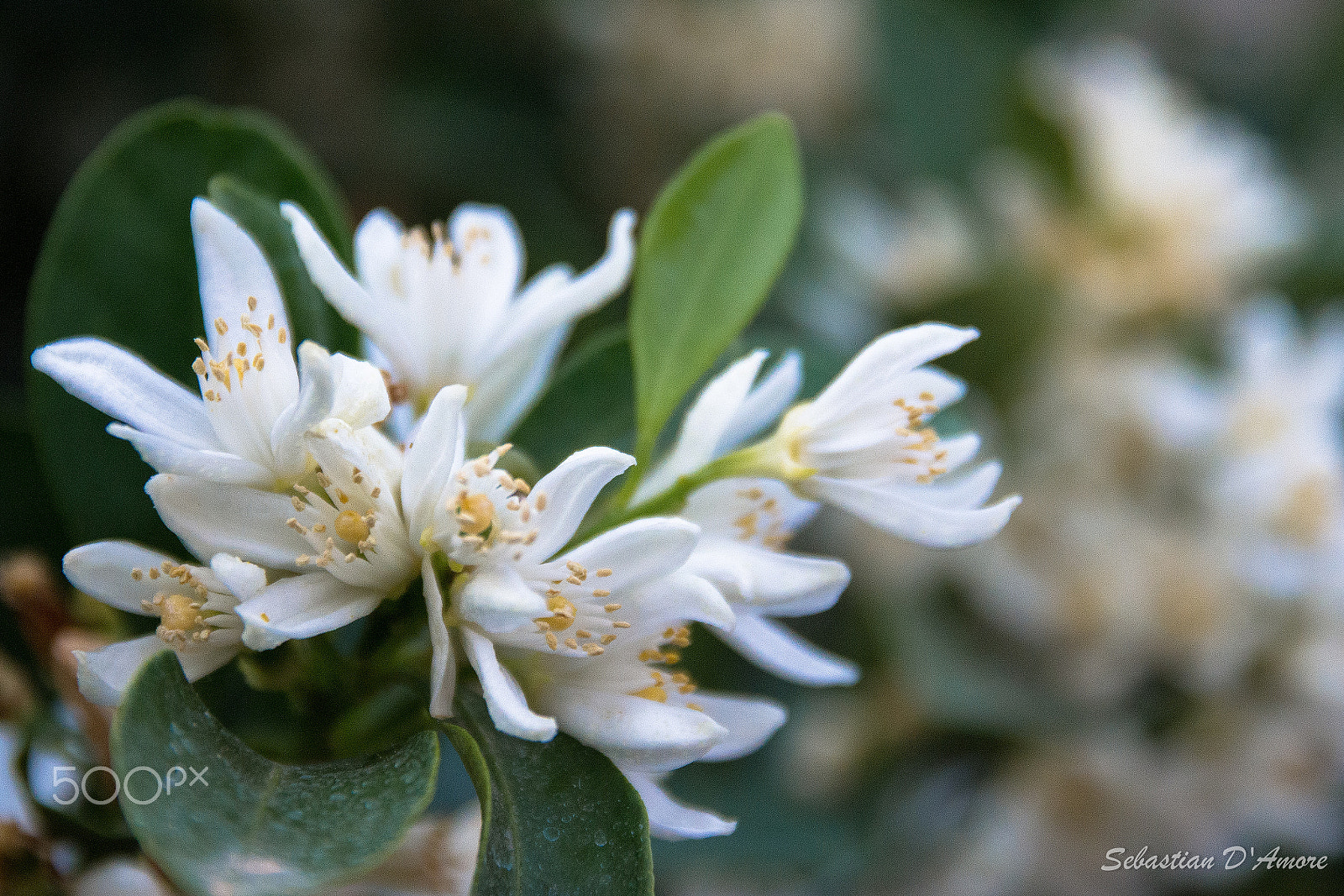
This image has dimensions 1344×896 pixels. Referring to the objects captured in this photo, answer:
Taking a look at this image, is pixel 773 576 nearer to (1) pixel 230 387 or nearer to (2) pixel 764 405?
(2) pixel 764 405

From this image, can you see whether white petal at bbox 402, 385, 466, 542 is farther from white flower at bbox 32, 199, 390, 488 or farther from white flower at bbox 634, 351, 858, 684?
white flower at bbox 634, 351, 858, 684

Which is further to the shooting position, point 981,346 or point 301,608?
point 981,346

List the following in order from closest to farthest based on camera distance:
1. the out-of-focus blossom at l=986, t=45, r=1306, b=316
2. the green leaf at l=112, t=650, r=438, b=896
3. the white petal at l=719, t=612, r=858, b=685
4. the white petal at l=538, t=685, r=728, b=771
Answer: the green leaf at l=112, t=650, r=438, b=896 → the white petal at l=538, t=685, r=728, b=771 → the white petal at l=719, t=612, r=858, b=685 → the out-of-focus blossom at l=986, t=45, r=1306, b=316

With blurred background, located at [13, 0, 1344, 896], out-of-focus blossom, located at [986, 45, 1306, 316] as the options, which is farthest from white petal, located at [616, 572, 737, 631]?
out-of-focus blossom, located at [986, 45, 1306, 316]

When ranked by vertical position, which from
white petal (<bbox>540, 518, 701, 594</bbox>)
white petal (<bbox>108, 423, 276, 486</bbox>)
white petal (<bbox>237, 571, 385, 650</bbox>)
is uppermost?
white petal (<bbox>108, 423, 276, 486</bbox>)

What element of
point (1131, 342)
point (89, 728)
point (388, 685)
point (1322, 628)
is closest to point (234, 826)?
point (388, 685)

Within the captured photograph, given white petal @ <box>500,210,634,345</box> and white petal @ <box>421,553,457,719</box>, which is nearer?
white petal @ <box>421,553,457,719</box>

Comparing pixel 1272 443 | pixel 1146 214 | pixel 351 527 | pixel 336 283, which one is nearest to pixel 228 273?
pixel 336 283
